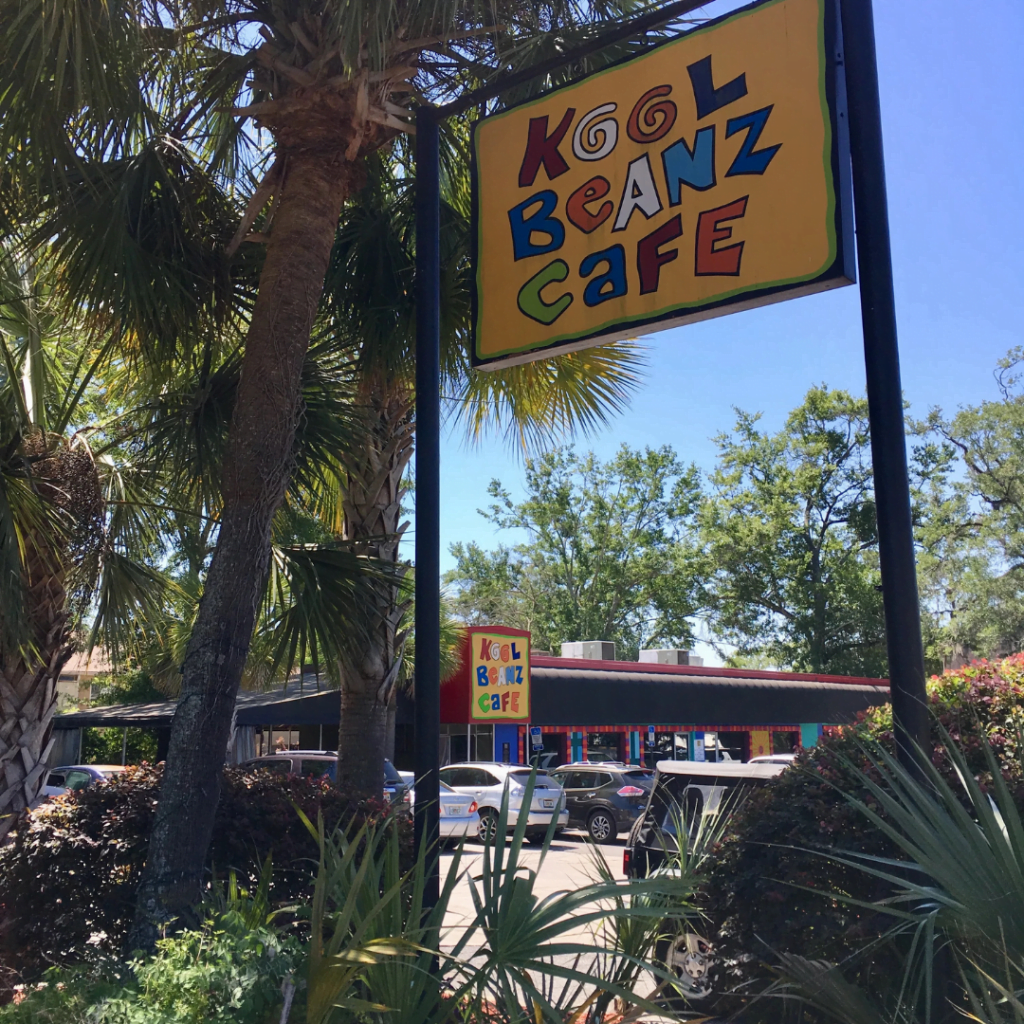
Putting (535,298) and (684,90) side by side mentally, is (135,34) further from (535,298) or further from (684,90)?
(684,90)

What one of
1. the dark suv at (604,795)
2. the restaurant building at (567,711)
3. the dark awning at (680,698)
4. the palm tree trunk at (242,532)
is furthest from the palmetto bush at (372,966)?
the dark awning at (680,698)

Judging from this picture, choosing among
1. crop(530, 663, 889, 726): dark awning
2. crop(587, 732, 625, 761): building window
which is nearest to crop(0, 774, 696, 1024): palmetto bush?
crop(530, 663, 889, 726): dark awning

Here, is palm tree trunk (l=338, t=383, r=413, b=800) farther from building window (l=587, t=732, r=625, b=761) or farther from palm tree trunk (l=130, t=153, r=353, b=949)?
building window (l=587, t=732, r=625, b=761)

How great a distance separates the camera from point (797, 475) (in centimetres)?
4162

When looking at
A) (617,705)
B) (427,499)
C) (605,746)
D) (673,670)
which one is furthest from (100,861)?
(673,670)

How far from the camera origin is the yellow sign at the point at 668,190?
4098mm

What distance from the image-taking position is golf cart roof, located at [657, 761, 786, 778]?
7043 millimetres

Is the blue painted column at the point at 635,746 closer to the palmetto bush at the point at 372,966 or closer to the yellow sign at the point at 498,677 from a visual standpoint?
the yellow sign at the point at 498,677

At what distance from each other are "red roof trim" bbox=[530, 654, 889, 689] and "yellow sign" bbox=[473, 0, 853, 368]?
20819mm

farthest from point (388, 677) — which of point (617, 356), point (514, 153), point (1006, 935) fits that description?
point (1006, 935)

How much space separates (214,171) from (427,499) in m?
3.83

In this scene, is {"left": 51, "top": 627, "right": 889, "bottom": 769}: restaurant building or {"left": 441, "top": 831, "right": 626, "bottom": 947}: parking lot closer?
{"left": 441, "top": 831, "right": 626, "bottom": 947}: parking lot

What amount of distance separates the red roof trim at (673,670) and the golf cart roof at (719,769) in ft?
58.6

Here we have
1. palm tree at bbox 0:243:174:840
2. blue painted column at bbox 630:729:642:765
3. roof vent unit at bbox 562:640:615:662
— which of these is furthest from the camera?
roof vent unit at bbox 562:640:615:662
